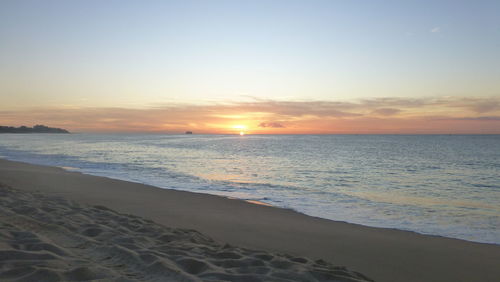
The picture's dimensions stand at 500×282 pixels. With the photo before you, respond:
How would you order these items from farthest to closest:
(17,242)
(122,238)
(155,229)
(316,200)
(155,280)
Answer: (316,200) → (155,229) → (122,238) → (17,242) → (155,280)

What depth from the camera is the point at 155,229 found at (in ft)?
21.6

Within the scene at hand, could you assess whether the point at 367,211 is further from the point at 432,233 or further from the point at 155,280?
the point at 155,280

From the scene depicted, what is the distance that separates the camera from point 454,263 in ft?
20.0

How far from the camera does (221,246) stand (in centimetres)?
583

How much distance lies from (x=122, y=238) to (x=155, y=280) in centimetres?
197

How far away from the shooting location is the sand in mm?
4223

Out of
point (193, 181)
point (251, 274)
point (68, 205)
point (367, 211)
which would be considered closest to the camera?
point (251, 274)

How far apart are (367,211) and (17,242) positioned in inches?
396

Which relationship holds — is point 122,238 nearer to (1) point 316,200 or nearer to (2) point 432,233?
(2) point 432,233

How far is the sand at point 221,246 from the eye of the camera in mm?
4223

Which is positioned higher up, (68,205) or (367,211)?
(68,205)

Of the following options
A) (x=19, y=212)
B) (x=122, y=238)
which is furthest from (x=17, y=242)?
(x=19, y=212)

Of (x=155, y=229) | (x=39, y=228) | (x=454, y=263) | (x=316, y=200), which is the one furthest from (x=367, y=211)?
(x=39, y=228)

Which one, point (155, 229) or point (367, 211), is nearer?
point (155, 229)
